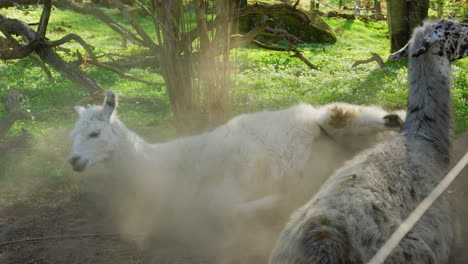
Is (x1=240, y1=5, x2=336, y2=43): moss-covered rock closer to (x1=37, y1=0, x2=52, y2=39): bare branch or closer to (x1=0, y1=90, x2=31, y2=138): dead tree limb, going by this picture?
(x1=37, y1=0, x2=52, y2=39): bare branch

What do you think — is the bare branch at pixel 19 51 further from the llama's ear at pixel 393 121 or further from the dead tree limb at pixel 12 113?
the llama's ear at pixel 393 121

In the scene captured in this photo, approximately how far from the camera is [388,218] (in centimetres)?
254

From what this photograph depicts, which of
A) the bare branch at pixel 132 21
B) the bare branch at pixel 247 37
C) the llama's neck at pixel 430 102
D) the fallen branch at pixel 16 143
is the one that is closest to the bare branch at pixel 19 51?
the fallen branch at pixel 16 143

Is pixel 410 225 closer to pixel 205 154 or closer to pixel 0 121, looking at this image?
pixel 205 154

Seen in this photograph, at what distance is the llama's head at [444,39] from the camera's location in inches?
164

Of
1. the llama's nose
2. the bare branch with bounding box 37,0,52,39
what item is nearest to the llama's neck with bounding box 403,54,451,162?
the llama's nose

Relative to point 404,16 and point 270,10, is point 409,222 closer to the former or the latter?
point 270,10

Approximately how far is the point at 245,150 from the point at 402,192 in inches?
88.9

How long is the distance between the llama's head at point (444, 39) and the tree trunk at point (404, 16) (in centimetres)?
981

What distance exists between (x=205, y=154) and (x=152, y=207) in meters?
0.88

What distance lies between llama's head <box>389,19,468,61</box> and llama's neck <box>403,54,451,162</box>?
8 cm

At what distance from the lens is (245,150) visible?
16.1 feet

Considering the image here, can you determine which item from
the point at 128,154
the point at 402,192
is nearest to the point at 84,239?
the point at 128,154

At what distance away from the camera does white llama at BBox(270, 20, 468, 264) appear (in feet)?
7.71
